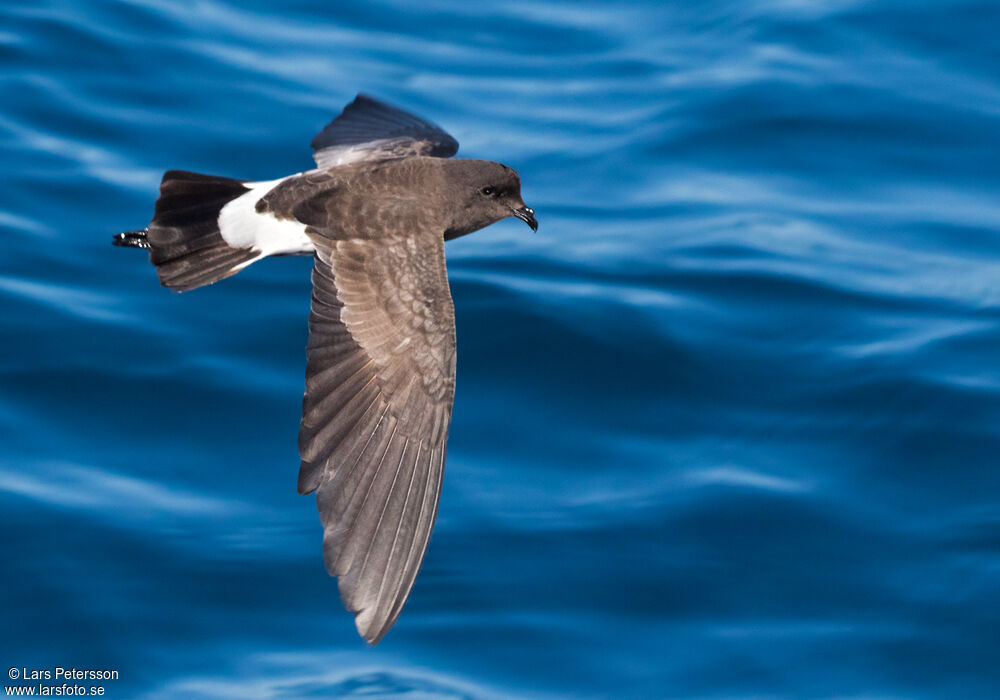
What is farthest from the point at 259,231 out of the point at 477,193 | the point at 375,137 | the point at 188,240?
the point at 375,137

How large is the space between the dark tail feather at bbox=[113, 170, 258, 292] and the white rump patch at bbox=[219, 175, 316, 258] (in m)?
0.03

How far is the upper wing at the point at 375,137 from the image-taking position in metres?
5.93

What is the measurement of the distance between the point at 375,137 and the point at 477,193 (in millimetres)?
1166

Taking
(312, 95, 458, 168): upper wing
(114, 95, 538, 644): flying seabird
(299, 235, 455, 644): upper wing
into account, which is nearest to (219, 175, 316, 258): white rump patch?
(114, 95, 538, 644): flying seabird

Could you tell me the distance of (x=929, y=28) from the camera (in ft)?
39.3

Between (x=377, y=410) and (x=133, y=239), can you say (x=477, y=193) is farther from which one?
(x=133, y=239)

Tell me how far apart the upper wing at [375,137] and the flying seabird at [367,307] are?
32 centimetres

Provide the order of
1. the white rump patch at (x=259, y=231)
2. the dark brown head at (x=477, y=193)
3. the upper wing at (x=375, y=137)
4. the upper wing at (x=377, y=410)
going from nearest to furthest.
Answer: the upper wing at (x=377, y=410) → the white rump patch at (x=259, y=231) → the dark brown head at (x=477, y=193) → the upper wing at (x=375, y=137)

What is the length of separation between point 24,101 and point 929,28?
761 centimetres

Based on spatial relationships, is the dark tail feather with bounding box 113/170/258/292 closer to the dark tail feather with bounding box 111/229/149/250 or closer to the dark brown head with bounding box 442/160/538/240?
the dark tail feather with bounding box 111/229/149/250

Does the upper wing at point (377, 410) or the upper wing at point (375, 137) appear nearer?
the upper wing at point (377, 410)

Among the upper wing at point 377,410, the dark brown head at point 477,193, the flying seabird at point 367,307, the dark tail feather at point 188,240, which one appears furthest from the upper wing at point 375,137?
the upper wing at point 377,410

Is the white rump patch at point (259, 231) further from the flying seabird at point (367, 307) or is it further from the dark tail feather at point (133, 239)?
the dark tail feather at point (133, 239)

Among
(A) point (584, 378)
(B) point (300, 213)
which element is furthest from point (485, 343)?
(B) point (300, 213)
